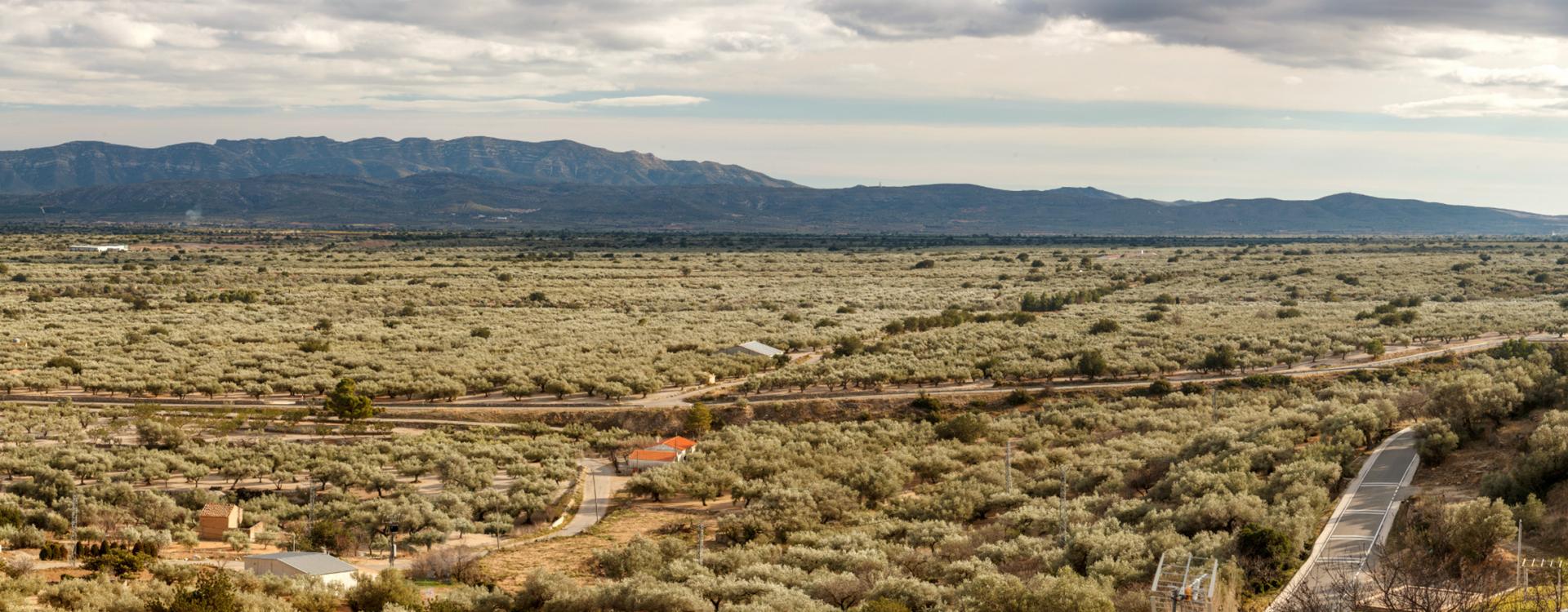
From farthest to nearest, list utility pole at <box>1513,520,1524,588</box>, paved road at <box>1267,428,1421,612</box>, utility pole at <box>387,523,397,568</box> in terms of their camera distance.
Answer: utility pole at <box>387,523,397,568</box>, paved road at <box>1267,428,1421,612</box>, utility pole at <box>1513,520,1524,588</box>

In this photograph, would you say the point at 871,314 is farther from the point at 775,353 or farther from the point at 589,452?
the point at 589,452

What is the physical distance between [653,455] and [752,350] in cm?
1967

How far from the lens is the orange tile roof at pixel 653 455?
34281mm

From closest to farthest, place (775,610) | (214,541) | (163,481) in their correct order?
(775,610)
(214,541)
(163,481)

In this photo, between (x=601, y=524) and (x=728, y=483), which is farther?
(x=728, y=483)

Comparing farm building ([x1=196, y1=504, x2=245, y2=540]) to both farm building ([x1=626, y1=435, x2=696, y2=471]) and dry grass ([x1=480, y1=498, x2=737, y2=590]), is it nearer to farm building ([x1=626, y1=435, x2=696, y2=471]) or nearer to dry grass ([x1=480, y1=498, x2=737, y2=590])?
dry grass ([x1=480, y1=498, x2=737, y2=590])

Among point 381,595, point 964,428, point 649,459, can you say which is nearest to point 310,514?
point 381,595

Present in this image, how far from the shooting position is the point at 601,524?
2808 centimetres

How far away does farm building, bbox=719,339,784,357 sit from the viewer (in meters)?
53.2

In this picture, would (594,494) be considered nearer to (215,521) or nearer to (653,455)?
(653,455)

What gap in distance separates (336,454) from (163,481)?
424cm

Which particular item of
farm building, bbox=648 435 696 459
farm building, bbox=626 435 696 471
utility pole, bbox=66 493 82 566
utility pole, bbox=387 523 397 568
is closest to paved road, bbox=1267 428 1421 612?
utility pole, bbox=387 523 397 568

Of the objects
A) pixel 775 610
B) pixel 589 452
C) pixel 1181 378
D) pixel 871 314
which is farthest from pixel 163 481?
pixel 871 314

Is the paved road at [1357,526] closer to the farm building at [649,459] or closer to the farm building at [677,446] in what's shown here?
the farm building at [649,459]
